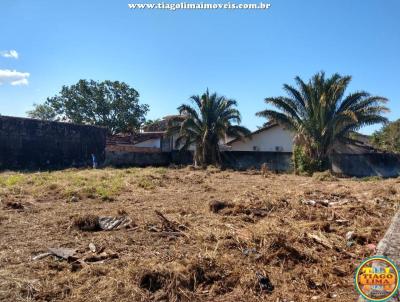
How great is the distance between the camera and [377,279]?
3.21m

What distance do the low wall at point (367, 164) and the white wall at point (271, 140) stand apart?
6461 millimetres

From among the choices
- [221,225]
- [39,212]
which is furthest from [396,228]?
[39,212]

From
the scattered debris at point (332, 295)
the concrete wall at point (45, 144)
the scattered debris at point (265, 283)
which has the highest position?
the concrete wall at point (45, 144)

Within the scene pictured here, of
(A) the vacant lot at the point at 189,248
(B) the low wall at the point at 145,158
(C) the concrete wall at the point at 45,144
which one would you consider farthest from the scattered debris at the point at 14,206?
(B) the low wall at the point at 145,158

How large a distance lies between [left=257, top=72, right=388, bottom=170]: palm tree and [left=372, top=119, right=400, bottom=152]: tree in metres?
11.3

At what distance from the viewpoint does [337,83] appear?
19.1m

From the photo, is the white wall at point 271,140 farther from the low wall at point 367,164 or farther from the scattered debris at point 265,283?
the scattered debris at point 265,283

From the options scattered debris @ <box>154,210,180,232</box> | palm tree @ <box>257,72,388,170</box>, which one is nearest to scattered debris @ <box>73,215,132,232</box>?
scattered debris @ <box>154,210,180,232</box>

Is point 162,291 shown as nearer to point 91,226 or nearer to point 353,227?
point 91,226

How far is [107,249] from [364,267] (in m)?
3.22

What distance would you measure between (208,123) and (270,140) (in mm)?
6042

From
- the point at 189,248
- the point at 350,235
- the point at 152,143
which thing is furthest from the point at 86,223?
the point at 152,143

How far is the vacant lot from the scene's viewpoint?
3.73m

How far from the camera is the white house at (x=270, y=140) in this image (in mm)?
27438
